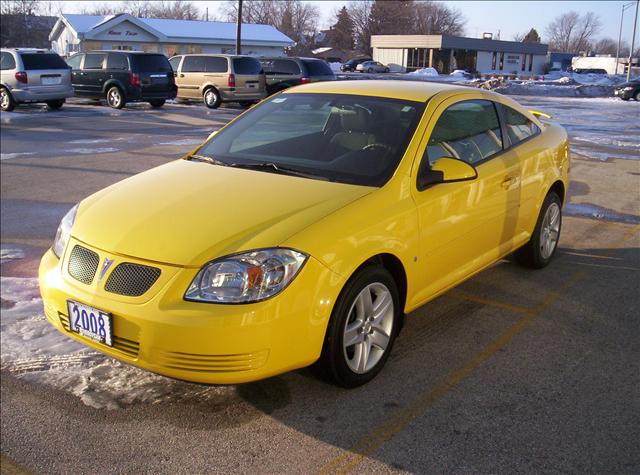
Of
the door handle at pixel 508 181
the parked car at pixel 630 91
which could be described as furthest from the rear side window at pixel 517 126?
the parked car at pixel 630 91

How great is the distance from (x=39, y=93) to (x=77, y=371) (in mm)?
18903

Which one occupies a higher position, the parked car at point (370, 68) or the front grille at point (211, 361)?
the parked car at point (370, 68)

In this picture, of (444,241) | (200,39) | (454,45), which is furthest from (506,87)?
(444,241)

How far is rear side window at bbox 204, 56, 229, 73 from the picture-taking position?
2348cm

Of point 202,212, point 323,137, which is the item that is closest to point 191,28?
point 323,137

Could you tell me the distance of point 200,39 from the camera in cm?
5153

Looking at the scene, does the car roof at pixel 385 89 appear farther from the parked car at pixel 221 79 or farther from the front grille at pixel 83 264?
the parked car at pixel 221 79

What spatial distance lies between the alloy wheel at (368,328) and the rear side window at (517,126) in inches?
84.8

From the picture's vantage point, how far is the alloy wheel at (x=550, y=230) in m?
5.75

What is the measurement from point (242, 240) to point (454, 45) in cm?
7876

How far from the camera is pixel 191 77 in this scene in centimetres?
2448

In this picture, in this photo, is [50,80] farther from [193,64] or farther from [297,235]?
[297,235]

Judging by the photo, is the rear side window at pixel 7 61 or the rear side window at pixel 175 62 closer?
the rear side window at pixel 7 61

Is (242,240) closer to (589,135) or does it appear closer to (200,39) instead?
(589,135)
